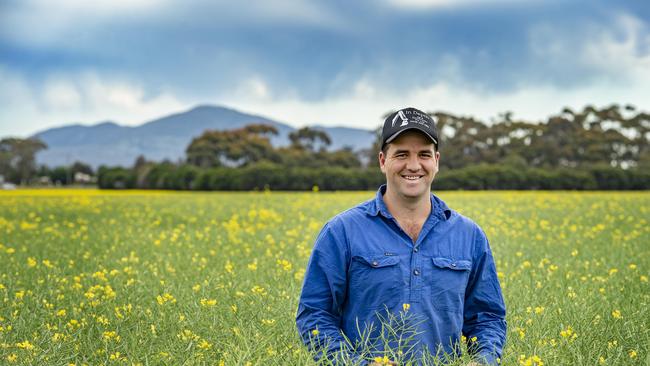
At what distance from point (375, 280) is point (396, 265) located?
0.43 ft

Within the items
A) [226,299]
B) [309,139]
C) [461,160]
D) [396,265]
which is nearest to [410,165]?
[396,265]

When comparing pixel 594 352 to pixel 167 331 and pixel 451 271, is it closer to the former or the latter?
pixel 451 271

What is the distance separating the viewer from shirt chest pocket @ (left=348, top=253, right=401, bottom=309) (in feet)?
10.9

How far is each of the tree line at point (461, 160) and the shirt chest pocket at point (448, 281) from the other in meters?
34.4

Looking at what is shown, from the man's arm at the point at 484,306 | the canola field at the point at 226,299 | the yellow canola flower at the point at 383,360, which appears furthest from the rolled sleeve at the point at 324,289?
the man's arm at the point at 484,306

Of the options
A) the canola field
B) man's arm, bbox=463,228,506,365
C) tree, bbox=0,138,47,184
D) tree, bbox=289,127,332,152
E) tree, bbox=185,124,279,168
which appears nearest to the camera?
man's arm, bbox=463,228,506,365

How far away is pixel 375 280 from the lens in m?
3.34

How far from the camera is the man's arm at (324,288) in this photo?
331 centimetres

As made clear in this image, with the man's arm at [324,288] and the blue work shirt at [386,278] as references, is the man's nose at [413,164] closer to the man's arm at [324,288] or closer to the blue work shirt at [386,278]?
the blue work shirt at [386,278]

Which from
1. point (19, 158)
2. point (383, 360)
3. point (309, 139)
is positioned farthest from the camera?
point (19, 158)

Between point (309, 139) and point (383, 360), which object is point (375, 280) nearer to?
point (383, 360)

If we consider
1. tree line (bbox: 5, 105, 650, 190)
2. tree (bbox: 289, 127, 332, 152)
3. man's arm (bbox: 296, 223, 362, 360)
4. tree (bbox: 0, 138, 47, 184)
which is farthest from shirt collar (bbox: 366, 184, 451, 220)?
tree (bbox: 0, 138, 47, 184)

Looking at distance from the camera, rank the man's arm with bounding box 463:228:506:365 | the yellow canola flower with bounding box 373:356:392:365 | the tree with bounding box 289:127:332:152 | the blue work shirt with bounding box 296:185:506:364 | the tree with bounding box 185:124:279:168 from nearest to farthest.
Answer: the yellow canola flower with bounding box 373:356:392:365 → the blue work shirt with bounding box 296:185:506:364 → the man's arm with bounding box 463:228:506:365 → the tree with bounding box 185:124:279:168 → the tree with bounding box 289:127:332:152

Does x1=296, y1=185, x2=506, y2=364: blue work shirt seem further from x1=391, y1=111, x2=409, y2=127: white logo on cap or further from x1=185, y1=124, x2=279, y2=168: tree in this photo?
x1=185, y1=124, x2=279, y2=168: tree
